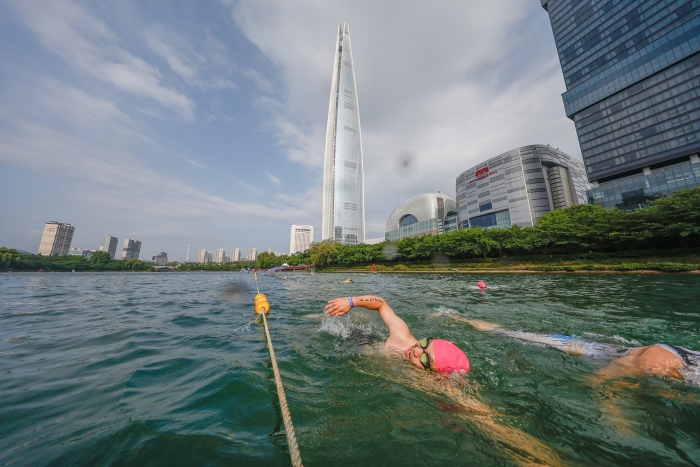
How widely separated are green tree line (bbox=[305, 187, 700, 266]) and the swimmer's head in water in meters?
33.2

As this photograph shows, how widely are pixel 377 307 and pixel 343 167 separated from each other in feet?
381

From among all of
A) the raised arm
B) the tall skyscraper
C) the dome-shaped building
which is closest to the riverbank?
the raised arm

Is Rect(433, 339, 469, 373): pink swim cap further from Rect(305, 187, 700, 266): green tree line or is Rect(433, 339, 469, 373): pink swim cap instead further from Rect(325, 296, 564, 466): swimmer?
Rect(305, 187, 700, 266): green tree line

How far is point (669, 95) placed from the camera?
177ft

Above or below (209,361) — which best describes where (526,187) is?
above

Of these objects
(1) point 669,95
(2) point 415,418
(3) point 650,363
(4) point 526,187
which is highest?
(1) point 669,95

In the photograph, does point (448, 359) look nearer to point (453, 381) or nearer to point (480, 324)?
point (453, 381)

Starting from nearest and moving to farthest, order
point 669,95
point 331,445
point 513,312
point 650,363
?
point 331,445
point 650,363
point 513,312
point 669,95

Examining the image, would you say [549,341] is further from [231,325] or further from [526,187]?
[526,187]

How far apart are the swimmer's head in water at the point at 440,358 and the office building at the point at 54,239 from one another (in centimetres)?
18399

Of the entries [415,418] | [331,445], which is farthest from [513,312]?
[331,445]

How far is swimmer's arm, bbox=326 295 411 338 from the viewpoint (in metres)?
4.35

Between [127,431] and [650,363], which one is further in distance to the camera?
[650,363]

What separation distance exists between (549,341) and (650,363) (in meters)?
1.57
